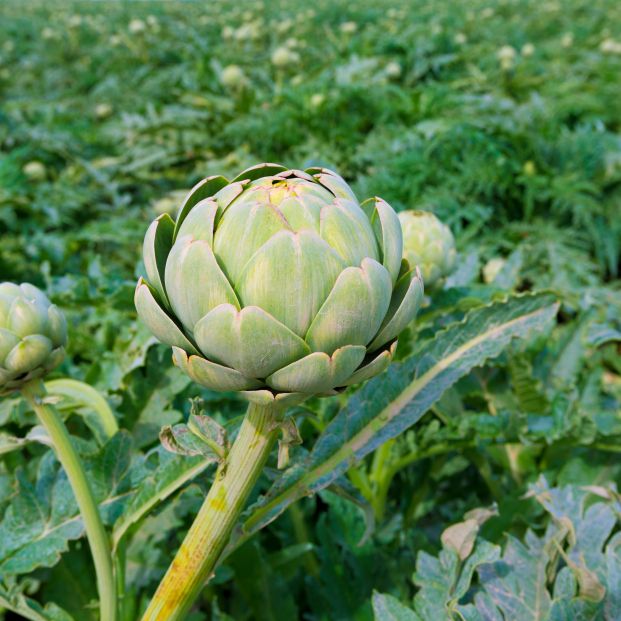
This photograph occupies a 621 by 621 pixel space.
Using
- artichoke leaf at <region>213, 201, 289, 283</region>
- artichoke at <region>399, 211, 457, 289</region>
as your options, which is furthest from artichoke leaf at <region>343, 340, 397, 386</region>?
artichoke at <region>399, 211, 457, 289</region>

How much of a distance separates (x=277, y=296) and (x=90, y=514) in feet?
0.91

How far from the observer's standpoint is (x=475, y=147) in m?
2.22

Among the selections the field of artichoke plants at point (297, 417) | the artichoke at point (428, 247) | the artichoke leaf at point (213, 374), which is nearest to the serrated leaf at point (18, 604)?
the field of artichoke plants at point (297, 417)

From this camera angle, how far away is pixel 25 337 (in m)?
0.59

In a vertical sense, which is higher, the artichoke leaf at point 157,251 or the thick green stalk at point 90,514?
the artichoke leaf at point 157,251

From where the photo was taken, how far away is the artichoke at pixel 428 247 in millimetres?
926

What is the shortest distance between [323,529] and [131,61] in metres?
3.90

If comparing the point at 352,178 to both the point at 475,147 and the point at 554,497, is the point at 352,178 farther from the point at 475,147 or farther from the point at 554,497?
the point at 554,497

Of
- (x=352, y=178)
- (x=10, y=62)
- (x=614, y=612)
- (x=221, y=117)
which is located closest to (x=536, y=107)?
(x=352, y=178)

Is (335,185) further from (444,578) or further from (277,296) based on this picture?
(444,578)

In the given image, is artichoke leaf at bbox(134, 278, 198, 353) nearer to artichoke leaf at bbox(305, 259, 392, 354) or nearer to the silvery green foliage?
artichoke leaf at bbox(305, 259, 392, 354)

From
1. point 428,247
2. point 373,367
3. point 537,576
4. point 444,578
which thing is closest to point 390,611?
point 444,578

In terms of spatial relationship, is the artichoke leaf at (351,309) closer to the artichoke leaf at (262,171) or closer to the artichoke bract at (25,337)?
the artichoke leaf at (262,171)

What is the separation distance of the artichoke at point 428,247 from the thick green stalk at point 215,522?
471 mm
